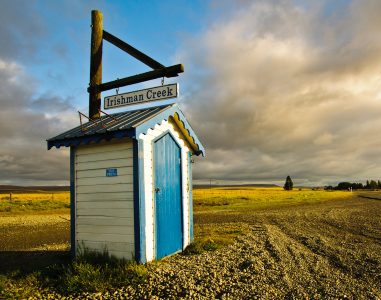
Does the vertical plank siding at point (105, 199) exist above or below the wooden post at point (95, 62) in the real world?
below

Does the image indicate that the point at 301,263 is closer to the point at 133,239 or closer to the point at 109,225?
the point at 133,239

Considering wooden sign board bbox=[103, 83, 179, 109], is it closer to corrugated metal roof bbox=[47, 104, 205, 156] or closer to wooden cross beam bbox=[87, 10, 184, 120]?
corrugated metal roof bbox=[47, 104, 205, 156]

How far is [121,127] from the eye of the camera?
794cm

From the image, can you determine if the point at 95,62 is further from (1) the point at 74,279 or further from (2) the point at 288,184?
(2) the point at 288,184

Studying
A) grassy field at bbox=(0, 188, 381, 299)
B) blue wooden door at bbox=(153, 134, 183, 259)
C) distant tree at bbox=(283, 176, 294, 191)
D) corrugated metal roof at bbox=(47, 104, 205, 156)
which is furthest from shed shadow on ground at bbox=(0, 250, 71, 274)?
distant tree at bbox=(283, 176, 294, 191)

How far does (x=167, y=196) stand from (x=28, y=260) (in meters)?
4.64

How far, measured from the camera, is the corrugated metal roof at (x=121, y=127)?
7.91 metres

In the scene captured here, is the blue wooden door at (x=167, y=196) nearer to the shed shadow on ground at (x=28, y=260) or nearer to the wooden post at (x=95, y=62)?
the wooden post at (x=95, y=62)

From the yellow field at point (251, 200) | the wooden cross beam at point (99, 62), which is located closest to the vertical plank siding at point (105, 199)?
the wooden cross beam at point (99, 62)

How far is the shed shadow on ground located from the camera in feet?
29.0

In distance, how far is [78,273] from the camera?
282 inches

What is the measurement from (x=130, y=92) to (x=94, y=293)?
5070 mm

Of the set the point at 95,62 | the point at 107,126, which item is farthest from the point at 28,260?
the point at 95,62

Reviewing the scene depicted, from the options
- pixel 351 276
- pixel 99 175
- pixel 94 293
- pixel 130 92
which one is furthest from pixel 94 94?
pixel 351 276
